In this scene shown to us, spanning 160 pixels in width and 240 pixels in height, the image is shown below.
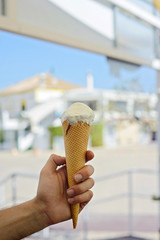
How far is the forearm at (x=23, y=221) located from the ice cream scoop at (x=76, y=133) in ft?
0.36

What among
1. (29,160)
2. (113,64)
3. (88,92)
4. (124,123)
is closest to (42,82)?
(88,92)

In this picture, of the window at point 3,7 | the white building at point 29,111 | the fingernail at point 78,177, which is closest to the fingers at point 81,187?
the fingernail at point 78,177

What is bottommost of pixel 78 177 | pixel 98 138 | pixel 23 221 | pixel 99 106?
pixel 98 138

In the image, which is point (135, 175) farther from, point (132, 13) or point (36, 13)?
point (36, 13)

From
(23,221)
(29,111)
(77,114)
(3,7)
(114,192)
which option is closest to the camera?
(77,114)

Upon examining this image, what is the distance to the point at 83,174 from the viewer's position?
60 cm

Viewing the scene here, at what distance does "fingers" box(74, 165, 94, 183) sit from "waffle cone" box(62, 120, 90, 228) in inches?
0.5

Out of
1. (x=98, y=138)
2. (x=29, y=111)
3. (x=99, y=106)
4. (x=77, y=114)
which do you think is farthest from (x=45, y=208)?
(x=29, y=111)

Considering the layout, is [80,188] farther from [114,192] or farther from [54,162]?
[114,192]

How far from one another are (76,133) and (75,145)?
0.02 m

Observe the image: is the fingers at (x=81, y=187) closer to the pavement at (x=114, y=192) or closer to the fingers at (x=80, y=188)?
the fingers at (x=80, y=188)

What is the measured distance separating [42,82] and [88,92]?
220 centimetres

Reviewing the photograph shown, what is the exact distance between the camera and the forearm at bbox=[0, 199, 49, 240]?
69cm

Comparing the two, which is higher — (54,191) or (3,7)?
(3,7)
